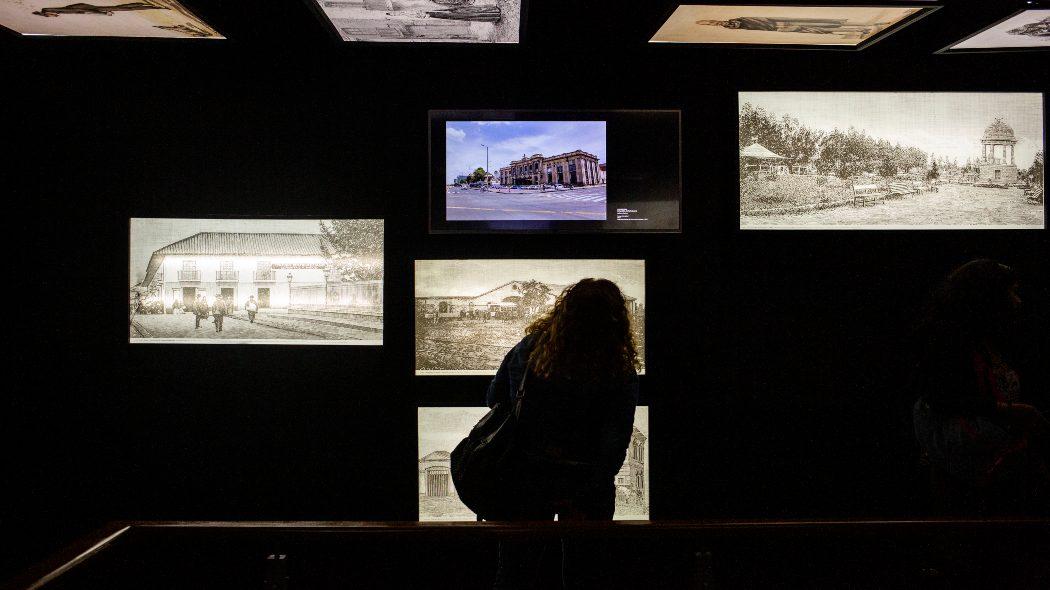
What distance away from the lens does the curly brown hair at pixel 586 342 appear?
193 cm

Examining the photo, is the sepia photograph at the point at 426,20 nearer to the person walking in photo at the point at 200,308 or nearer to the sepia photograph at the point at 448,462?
the person walking in photo at the point at 200,308

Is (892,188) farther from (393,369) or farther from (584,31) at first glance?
(393,369)

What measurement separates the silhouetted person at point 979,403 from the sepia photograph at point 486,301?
1286mm

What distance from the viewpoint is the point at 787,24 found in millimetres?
2676

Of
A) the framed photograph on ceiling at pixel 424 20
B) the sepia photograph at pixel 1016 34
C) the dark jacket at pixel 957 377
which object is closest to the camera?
the dark jacket at pixel 957 377

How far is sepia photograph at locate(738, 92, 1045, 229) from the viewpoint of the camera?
3.07 m

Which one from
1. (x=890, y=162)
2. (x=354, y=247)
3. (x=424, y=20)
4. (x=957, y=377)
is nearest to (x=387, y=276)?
(x=354, y=247)

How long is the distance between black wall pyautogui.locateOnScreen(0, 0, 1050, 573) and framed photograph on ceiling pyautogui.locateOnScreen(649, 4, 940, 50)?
219mm

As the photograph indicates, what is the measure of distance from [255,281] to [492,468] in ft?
5.94

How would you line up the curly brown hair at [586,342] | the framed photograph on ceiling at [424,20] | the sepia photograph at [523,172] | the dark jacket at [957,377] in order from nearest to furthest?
the curly brown hair at [586,342] < the dark jacket at [957,377] < the framed photograph on ceiling at [424,20] < the sepia photograph at [523,172]

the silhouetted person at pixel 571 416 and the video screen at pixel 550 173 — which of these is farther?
the video screen at pixel 550 173

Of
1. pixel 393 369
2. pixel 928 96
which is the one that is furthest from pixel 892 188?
pixel 393 369

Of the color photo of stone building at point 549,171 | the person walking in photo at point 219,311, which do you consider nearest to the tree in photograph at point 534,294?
the color photo of stone building at point 549,171

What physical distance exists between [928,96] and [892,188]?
0.53m
